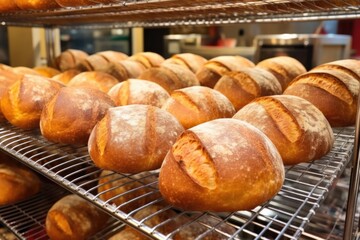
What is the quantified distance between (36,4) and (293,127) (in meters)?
1.08

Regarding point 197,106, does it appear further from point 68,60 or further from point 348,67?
point 68,60

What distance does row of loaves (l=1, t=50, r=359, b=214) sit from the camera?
2.27 ft

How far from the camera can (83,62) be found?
1.96 m

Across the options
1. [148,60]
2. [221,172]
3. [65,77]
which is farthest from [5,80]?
[221,172]

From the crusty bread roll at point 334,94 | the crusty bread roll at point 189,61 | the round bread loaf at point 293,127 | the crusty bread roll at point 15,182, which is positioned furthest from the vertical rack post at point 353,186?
the crusty bread roll at point 15,182

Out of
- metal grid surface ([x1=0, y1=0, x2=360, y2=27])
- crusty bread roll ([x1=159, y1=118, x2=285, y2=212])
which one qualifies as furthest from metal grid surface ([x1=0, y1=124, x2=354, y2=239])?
metal grid surface ([x1=0, y1=0, x2=360, y2=27])

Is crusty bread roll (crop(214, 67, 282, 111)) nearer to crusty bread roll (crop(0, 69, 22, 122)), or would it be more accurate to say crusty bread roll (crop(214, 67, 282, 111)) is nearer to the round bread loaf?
the round bread loaf

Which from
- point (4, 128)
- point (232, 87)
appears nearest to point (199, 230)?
point (232, 87)

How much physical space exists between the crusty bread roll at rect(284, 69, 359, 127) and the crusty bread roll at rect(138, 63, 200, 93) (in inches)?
19.6

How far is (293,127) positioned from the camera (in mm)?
908

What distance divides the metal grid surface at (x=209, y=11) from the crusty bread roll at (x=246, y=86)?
0.25 metres

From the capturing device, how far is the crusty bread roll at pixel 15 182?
143 cm

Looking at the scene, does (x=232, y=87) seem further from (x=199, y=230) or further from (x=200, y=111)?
(x=199, y=230)

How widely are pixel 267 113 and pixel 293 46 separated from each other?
2409 mm
